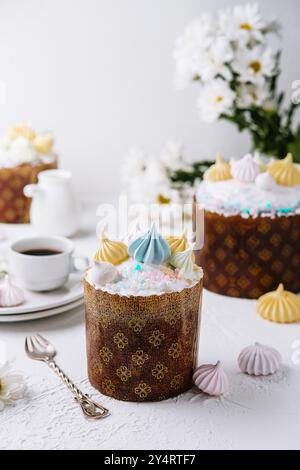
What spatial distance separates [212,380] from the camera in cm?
111

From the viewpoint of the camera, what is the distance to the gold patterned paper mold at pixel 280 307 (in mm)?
1387

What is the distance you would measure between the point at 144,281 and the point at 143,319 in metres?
0.06

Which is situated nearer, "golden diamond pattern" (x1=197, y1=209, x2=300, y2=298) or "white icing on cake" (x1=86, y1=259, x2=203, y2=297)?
"white icing on cake" (x1=86, y1=259, x2=203, y2=297)

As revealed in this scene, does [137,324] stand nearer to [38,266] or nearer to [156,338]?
[156,338]

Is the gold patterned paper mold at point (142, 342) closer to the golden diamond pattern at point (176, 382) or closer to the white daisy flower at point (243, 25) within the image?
the golden diamond pattern at point (176, 382)

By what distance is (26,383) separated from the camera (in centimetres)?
114

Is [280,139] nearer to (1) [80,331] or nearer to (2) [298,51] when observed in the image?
(2) [298,51]

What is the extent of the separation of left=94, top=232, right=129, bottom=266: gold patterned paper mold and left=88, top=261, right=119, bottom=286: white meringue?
0.04 meters

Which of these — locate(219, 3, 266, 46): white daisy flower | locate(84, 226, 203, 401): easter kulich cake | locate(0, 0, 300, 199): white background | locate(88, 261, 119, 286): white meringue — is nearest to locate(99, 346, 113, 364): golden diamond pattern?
locate(84, 226, 203, 401): easter kulich cake

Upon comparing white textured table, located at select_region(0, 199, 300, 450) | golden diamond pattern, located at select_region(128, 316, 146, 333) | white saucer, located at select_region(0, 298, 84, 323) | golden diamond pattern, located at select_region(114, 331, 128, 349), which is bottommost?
white textured table, located at select_region(0, 199, 300, 450)

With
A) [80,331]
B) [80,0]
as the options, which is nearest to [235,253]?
[80,331]

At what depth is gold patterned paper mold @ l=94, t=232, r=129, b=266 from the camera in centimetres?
113

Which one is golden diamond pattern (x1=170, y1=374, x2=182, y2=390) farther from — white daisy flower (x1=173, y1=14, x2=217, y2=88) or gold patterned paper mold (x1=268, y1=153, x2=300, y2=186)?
white daisy flower (x1=173, y1=14, x2=217, y2=88)

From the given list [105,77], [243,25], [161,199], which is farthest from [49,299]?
[105,77]
